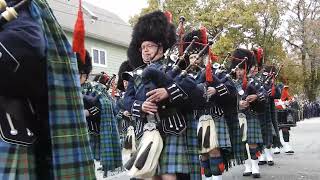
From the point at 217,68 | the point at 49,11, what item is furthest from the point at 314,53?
the point at 49,11

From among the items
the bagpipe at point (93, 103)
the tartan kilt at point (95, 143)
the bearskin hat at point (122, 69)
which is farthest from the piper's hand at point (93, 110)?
the bearskin hat at point (122, 69)

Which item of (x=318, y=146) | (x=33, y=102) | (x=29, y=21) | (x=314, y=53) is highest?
(x=314, y=53)

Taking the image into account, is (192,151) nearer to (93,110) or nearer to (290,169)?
(93,110)

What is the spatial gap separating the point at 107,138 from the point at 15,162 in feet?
18.5

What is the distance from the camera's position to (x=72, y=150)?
2471mm

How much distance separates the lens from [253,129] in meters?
8.03

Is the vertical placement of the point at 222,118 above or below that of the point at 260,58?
below

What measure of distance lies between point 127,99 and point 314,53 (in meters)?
39.6

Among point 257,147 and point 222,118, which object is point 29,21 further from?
point 257,147

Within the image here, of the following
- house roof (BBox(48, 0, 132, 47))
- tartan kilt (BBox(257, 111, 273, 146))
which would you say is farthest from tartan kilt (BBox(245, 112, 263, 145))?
house roof (BBox(48, 0, 132, 47))

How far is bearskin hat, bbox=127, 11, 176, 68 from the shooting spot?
472 centimetres

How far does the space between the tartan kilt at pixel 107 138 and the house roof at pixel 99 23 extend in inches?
502

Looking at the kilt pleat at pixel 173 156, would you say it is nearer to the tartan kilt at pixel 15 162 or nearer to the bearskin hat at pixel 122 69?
the tartan kilt at pixel 15 162

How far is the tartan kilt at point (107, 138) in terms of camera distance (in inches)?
A: 313
